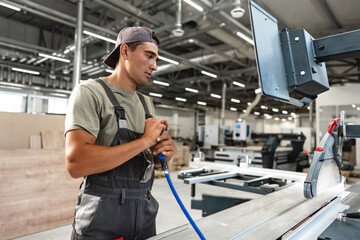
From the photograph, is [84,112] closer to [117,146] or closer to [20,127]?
[117,146]

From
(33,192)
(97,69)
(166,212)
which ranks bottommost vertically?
(166,212)

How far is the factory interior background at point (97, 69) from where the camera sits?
2707 millimetres

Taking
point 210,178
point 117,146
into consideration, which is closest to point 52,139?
point 210,178

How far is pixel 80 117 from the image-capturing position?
2.40 feet

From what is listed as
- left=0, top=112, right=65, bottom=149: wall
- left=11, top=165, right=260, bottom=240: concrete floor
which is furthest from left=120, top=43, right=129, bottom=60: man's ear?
left=0, top=112, right=65, bottom=149: wall

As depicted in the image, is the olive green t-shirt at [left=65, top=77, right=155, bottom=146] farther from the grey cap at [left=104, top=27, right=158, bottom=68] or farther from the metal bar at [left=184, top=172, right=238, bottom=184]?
Answer: the metal bar at [left=184, top=172, right=238, bottom=184]

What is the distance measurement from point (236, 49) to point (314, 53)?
18.5 ft

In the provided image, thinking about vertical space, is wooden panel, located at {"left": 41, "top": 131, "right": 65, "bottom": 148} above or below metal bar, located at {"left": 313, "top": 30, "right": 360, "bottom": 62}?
below

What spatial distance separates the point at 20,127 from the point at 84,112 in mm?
Answer: 2626

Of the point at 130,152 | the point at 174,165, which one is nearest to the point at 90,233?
the point at 130,152

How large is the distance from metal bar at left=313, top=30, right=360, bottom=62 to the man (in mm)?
579

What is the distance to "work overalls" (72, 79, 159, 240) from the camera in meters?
0.78

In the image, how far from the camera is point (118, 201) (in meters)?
0.80

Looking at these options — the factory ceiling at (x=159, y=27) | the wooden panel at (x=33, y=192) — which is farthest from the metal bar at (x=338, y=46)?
the factory ceiling at (x=159, y=27)
